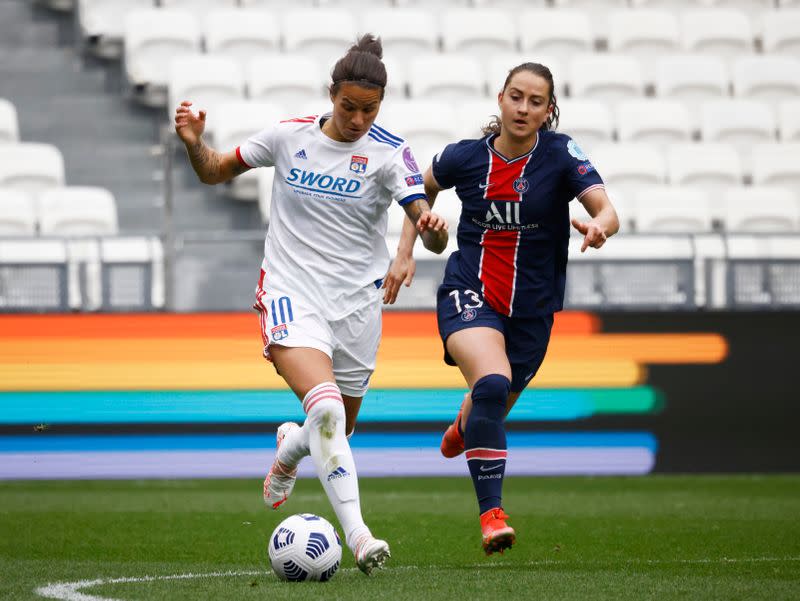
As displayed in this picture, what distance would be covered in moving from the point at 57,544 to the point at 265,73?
29.5 feet

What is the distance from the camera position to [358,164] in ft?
18.9

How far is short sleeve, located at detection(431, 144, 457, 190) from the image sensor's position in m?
6.29

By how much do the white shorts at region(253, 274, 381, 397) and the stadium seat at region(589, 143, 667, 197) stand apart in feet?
27.1

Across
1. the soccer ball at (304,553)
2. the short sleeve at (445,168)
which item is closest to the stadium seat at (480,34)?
the short sleeve at (445,168)

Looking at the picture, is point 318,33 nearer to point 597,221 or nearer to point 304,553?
point 597,221

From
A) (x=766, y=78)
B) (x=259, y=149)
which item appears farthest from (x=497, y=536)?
(x=766, y=78)

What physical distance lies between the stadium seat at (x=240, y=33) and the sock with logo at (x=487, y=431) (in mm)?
10371

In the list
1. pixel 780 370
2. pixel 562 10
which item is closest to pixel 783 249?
pixel 780 370

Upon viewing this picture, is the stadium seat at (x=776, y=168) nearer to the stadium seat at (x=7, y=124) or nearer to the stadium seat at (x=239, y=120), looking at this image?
the stadium seat at (x=239, y=120)

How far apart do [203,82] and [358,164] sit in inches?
361

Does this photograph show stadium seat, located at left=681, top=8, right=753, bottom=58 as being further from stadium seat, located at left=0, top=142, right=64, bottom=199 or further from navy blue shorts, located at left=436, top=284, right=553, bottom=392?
navy blue shorts, located at left=436, top=284, right=553, bottom=392

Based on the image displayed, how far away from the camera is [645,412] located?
10.9 metres

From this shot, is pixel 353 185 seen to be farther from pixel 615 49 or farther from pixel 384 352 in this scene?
pixel 615 49

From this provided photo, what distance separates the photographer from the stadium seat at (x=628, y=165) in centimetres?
1392
